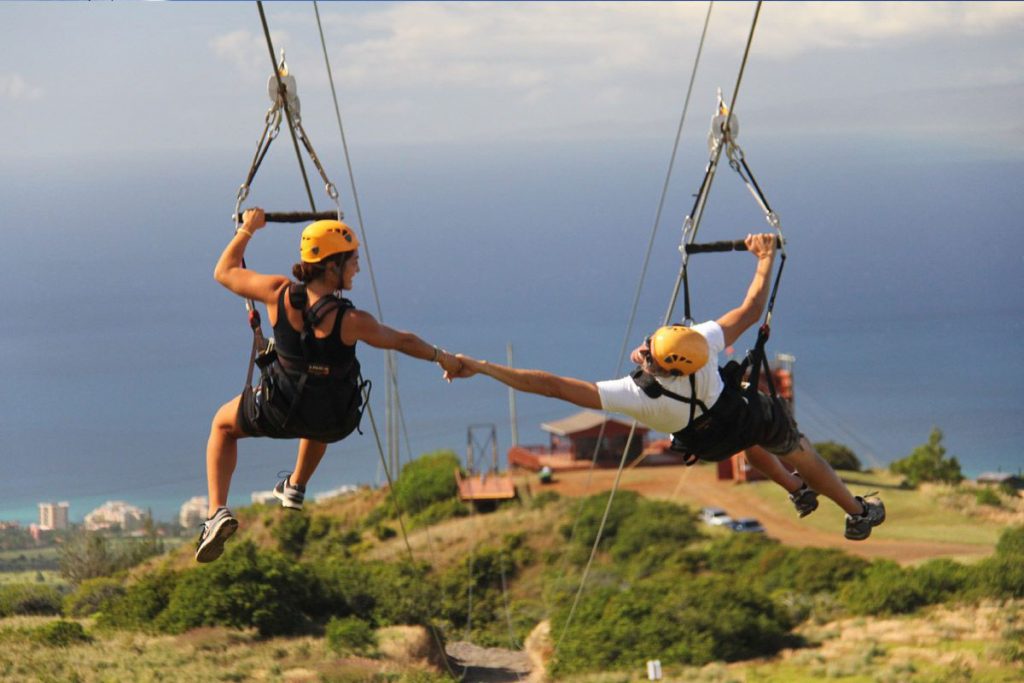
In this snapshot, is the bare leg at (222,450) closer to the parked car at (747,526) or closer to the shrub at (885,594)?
the shrub at (885,594)

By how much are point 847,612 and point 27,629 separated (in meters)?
15.2

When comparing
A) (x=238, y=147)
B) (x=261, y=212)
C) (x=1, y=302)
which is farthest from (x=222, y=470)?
(x=238, y=147)

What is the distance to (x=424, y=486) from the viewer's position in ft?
151

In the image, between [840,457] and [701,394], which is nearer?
[701,394]

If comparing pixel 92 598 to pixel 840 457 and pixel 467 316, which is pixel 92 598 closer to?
pixel 840 457

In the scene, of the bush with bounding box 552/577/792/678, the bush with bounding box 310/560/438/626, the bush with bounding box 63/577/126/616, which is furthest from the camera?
the bush with bounding box 310/560/438/626

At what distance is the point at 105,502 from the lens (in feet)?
186

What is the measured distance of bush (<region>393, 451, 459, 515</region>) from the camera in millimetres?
45375

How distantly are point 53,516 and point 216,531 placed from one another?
38740mm

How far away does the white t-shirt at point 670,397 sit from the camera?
376 inches

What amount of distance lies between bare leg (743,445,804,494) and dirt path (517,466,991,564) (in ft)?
81.2

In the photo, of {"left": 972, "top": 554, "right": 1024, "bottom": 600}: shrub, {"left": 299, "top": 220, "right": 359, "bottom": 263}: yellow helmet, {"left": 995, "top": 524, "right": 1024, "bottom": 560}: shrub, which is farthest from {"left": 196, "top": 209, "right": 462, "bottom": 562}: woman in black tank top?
{"left": 995, "top": 524, "right": 1024, "bottom": 560}: shrub

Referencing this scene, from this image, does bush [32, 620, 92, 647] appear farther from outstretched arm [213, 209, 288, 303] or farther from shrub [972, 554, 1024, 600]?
outstretched arm [213, 209, 288, 303]

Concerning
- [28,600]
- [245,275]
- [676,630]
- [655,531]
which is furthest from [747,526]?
[245,275]
